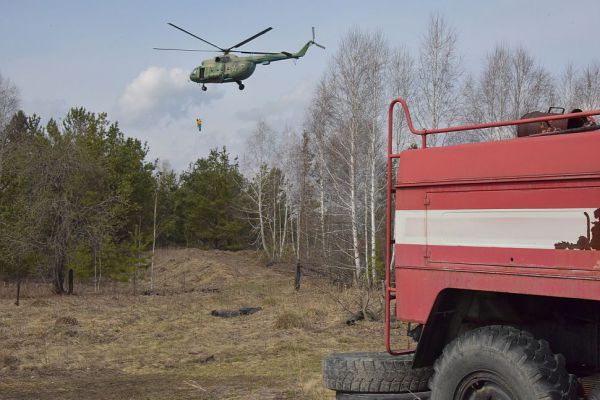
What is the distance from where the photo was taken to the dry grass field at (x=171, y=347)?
772 cm

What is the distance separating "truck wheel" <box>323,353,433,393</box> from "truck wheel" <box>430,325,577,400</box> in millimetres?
701

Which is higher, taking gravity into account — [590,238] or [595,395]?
[590,238]

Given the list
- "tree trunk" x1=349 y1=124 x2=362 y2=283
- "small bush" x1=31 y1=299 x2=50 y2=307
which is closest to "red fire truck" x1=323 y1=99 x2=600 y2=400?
"small bush" x1=31 y1=299 x2=50 y2=307

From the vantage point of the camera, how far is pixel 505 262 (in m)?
3.71

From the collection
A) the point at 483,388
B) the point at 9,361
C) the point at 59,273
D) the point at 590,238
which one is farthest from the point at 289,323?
the point at 59,273

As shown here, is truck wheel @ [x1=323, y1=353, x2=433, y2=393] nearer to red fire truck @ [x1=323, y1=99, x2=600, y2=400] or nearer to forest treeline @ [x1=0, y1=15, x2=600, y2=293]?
red fire truck @ [x1=323, y1=99, x2=600, y2=400]

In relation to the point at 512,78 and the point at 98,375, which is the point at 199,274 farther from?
the point at 98,375

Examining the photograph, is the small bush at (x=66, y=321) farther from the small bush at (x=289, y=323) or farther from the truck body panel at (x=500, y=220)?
the truck body panel at (x=500, y=220)

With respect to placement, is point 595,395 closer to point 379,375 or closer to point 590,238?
point 590,238

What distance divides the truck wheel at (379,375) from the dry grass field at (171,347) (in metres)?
1.81

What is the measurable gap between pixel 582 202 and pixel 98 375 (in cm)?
760

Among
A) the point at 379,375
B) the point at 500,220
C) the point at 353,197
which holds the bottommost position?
the point at 379,375

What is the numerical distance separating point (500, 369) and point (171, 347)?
864cm

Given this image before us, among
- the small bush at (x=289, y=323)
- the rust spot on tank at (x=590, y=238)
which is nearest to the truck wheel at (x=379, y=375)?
the rust spot on tank at (x=590, y=238)
